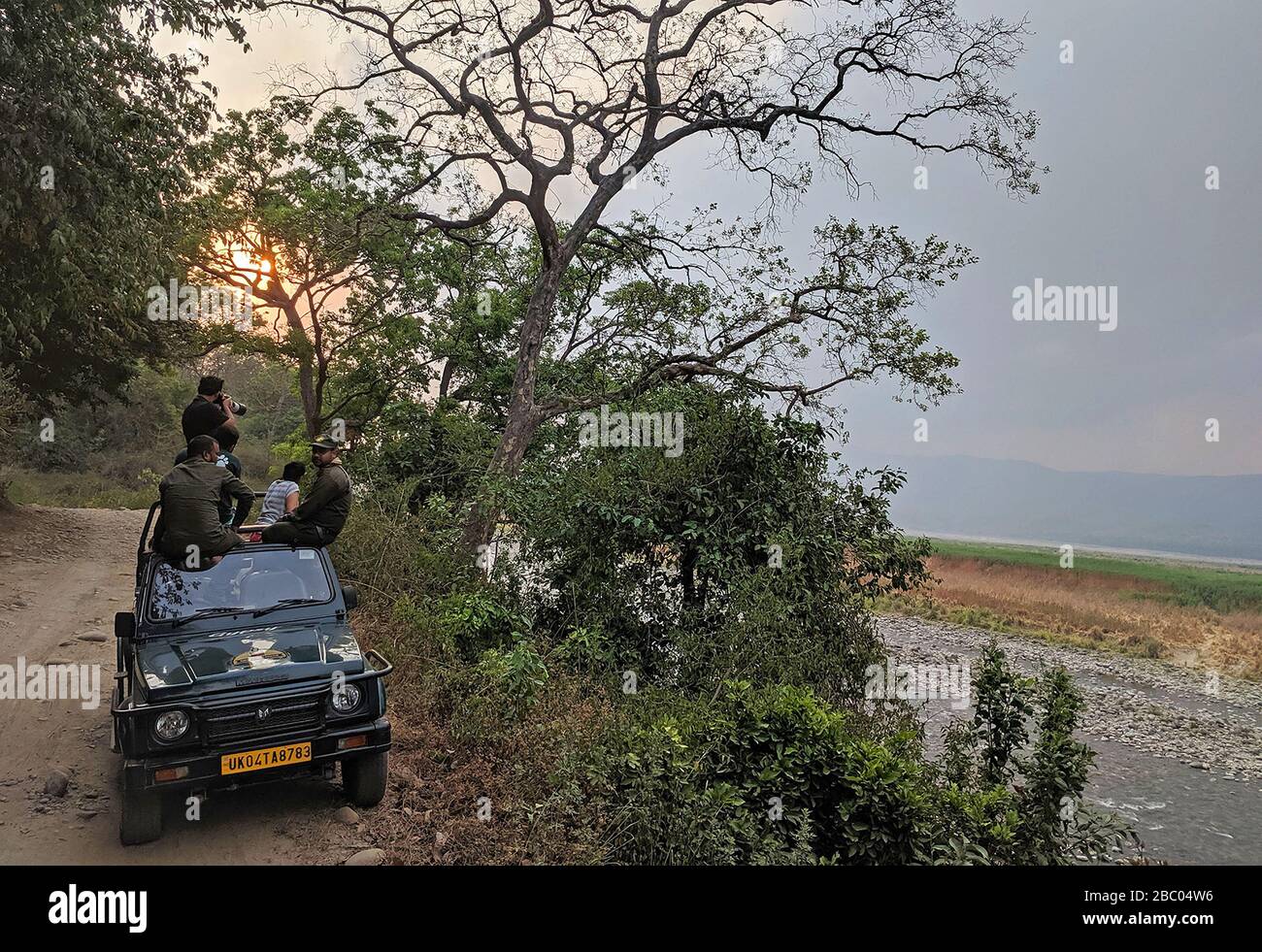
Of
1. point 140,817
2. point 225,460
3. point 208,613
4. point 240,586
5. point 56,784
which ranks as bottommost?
point 56,784

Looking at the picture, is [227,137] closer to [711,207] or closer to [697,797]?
[711,207]

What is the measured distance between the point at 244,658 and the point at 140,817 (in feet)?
3.70

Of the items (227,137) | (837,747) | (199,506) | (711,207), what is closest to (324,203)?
(227,137)

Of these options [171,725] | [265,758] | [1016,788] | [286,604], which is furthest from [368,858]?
[1016,788]

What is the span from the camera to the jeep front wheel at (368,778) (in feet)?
18.1

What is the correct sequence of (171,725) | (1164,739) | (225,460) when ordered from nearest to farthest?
(171,725) → (225,460) → (1164,739)

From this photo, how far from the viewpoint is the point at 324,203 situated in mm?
18500

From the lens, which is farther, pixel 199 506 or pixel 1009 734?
pixel 1009 734

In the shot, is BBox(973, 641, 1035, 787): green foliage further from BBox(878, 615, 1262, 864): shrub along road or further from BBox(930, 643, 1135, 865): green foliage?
BBox(878, 615, 1262, 864): shrub along road

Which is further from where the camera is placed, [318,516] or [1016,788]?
[1016,788]

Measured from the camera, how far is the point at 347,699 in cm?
524

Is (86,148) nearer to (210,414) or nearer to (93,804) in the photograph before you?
(210,414)

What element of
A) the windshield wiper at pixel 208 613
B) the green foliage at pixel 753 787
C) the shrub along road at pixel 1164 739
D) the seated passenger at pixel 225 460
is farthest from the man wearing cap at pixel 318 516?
the shrub along road at pixel 1164 739
